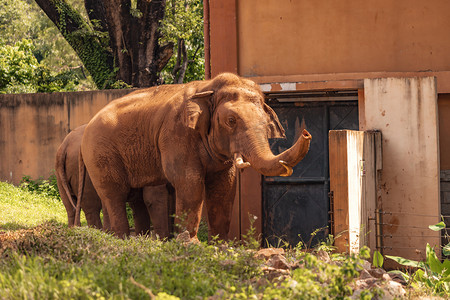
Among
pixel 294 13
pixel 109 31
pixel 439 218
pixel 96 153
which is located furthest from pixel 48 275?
pixel 109 31

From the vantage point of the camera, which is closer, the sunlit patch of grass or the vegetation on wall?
the sunlit patch of grass

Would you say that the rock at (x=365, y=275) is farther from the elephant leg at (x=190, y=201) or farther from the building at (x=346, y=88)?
the building at (x=346, y=88)

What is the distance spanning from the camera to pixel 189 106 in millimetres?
8078

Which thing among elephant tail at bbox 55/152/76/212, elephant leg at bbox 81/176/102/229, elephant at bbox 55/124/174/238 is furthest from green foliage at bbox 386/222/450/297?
elephant tail at bbox 55/152/76/212

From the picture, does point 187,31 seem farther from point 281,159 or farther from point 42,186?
point 281,159

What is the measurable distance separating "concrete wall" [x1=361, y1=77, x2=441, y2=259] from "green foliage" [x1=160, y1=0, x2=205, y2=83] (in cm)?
1076

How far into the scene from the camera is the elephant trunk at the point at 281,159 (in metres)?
6.70

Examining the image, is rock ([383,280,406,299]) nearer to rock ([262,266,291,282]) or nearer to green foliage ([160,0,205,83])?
rock ([262,266,291,282])

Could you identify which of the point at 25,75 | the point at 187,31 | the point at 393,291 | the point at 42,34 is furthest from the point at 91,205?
the point at 42,34

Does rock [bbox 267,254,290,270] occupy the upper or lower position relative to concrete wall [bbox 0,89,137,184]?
lower

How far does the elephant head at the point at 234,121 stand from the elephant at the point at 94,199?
69.5 inches

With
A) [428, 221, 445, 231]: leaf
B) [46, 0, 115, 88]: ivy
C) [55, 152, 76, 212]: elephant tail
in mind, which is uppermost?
[46, 0, 115, 88]: ivy

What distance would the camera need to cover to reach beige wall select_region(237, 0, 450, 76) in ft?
33.2

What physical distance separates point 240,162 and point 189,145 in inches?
37.5
